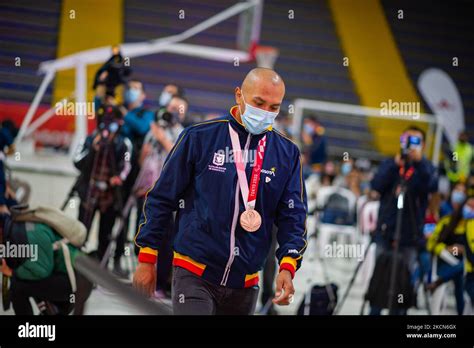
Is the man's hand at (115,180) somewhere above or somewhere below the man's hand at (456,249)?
above

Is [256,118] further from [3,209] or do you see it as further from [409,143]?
[3,209]

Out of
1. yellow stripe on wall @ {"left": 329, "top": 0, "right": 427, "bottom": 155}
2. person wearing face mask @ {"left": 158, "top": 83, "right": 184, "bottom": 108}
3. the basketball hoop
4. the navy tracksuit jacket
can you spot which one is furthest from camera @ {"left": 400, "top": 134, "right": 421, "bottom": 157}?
yellow stripe on wall @ {"left": 329, "top": 0, "right": 427, "bottom": 155}

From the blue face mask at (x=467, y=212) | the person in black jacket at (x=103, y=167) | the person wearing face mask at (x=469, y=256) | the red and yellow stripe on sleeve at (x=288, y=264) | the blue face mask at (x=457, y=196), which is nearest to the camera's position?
the red and yellow stripe on sleeve at (x=288, y=264)

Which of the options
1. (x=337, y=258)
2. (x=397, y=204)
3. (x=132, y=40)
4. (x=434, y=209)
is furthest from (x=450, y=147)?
(x=397, y=204)

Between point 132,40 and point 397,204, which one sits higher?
point 132,40

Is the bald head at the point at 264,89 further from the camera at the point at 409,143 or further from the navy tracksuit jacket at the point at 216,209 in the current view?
the camera at the point at 409,143

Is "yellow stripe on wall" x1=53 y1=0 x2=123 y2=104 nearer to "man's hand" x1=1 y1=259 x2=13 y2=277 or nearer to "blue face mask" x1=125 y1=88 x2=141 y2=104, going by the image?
"blue face mask" x1=125 y1=88 x2=141 y2=104

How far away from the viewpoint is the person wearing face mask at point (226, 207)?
369 centimetres

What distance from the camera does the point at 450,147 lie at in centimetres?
1143

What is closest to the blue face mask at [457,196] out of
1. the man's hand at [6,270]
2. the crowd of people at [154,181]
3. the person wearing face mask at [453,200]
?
the person wearing face mask at [453,200]

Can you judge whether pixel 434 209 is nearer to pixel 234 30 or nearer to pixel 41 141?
pixel 234 30

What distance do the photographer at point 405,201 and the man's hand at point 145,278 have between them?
3.01 metres

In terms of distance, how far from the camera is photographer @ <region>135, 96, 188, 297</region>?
629 centimetres

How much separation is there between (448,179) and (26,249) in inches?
266
